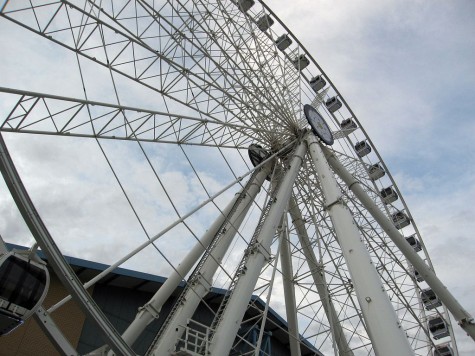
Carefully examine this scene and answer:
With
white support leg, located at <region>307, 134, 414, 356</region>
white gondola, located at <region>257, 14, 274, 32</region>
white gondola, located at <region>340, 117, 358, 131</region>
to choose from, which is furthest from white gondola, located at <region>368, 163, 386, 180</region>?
white support leg, located at <region>307, 134, 414, 356</region>

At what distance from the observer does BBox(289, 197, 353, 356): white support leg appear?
50.7 feet

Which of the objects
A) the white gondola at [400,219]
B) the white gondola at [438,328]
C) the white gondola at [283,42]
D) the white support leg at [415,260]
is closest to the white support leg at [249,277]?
the white support leg at [415,260]

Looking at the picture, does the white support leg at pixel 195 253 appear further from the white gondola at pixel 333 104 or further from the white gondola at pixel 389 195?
the white gondola at pixel 389 195

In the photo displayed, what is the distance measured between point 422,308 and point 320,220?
29.0 ft

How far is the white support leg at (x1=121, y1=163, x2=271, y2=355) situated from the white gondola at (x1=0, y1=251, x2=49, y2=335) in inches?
188

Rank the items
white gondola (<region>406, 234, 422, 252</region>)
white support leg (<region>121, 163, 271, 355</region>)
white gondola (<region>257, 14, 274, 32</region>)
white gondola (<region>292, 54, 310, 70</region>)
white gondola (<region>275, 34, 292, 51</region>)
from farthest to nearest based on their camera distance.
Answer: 1. white gondola (<region>406, 234, 422, 252</region>)
2. white gondola (<region>292, 54, 310, 70</region>)
3. white gondola (<region>275, 34, 292, 51</region>)
4. white gondola (<region>257, 14, 274, 32</region>)
5. white support leg (<region>121, 163, 271, 355</region>)

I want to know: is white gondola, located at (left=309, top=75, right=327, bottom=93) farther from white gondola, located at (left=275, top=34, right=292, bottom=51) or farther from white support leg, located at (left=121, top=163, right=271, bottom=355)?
white support leg, located at (left=121, top=163, right=271, bottom=355)

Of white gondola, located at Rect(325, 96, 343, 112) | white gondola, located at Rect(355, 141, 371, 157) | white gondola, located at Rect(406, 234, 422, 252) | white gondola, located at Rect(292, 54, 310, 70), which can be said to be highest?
white gondola, located at Rect(292, 54, 310, 70)

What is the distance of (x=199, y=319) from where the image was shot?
2222 centimetres

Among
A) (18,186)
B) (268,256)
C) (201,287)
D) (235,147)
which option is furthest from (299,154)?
(18,186)

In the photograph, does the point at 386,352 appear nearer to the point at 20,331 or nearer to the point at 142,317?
the point at 142,317

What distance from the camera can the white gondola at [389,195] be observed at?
81.3 ft

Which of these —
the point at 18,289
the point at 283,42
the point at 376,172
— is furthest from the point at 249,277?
the point at 376,172

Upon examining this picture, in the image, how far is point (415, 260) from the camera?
14914mm
